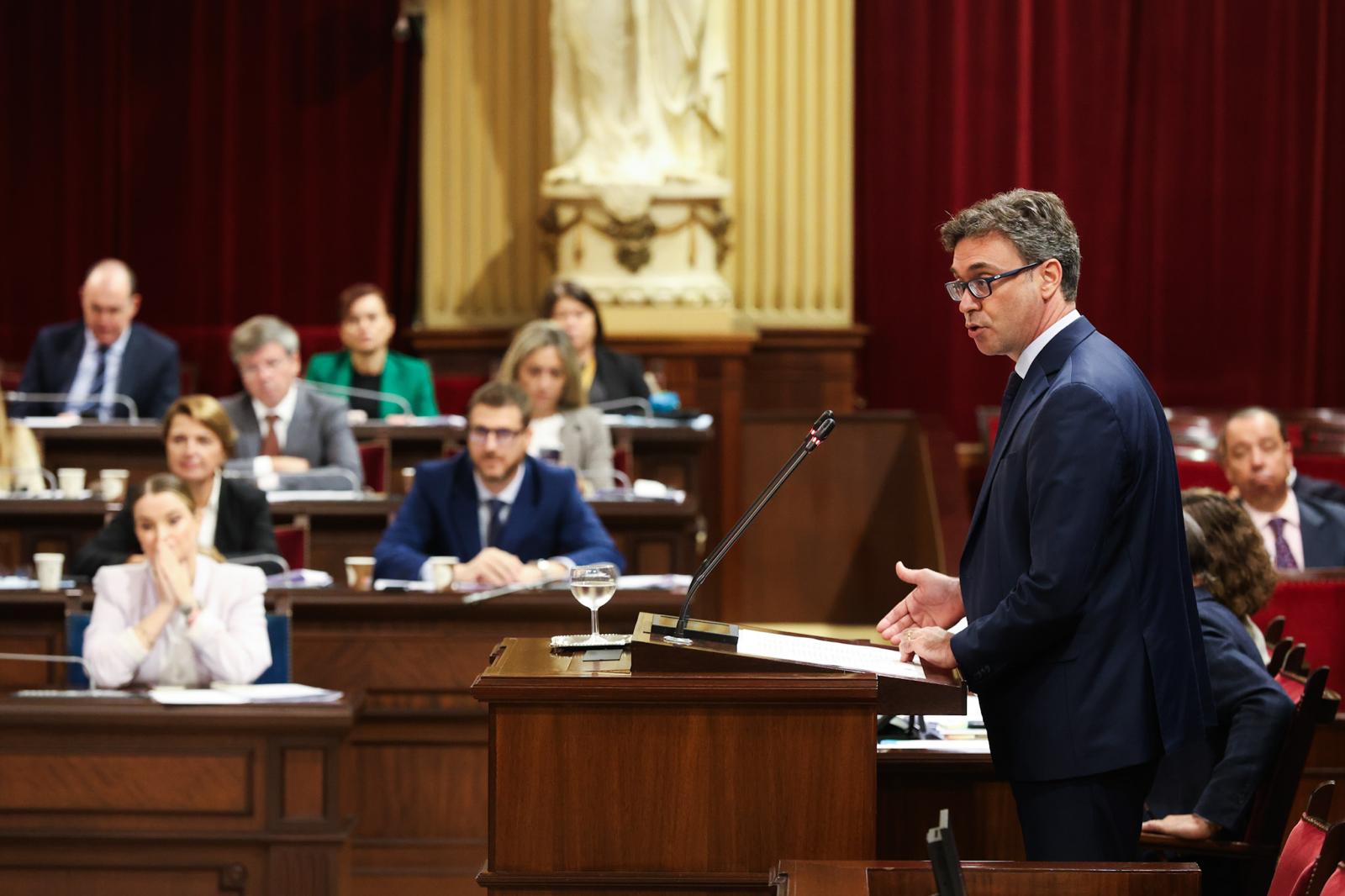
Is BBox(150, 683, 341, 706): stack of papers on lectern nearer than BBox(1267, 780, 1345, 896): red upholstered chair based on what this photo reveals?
No

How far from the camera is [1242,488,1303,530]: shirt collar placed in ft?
17.5

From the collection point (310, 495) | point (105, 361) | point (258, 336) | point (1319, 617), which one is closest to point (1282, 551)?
point (1319, 617)

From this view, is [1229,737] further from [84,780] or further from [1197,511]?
[84,780]

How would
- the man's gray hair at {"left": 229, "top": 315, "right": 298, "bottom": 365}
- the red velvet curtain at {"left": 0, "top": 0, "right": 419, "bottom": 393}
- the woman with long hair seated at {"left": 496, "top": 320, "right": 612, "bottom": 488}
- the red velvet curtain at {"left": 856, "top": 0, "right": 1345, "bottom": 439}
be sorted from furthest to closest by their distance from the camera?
the red velvet curtain at {"left": 0, "top": 0, "right": 419, "bottom": 393} → the red velvet curtain at {"left": 856, "top": 0, "right": 1345, "bottom": 439} → the man's gray hair at {"left": 229, "top": 315, "right": 298, "bottom": 365} → the woman with long hair seated at {"left": 496, "top": 320, "right": 612, "bottom": 488}

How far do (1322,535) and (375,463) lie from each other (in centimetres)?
312

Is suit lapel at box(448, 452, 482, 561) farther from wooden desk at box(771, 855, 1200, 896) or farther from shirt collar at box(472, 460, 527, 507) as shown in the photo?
wooden desk at box(771, 855, 1200, 896)

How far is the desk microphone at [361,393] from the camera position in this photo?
275 inches

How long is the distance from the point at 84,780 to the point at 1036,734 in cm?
208

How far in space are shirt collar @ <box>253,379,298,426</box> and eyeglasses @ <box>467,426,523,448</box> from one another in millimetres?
1671

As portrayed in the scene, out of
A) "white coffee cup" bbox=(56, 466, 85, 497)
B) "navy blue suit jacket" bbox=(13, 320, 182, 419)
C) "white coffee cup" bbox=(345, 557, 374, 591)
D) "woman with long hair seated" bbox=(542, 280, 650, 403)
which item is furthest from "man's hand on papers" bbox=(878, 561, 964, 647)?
"navy blue suit jacket" bbox=(13, 320, 182, 419)

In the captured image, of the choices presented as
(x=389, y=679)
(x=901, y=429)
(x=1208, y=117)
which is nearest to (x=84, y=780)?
(x=389, y=679)

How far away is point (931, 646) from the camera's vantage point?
237cm

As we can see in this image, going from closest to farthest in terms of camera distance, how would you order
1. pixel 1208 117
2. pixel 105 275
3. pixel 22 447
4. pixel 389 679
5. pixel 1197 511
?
1. pixel 1197 511
2. pixel 389 679
3. pixel 22 447
4. pixel 105 275
5. pixel 1208 117

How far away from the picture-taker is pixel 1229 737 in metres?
2.89
